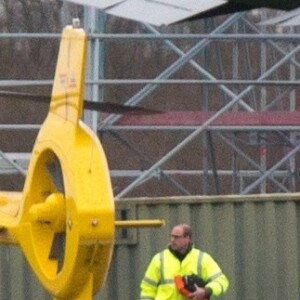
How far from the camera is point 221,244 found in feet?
50.3

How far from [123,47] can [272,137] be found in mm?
16929

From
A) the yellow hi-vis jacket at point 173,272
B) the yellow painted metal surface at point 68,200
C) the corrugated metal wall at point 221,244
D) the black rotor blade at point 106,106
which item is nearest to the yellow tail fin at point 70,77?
the yellow painted metal surface at point 68,200

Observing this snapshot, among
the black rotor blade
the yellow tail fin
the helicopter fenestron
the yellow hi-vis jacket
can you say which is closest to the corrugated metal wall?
the yellow hi-vis jacket

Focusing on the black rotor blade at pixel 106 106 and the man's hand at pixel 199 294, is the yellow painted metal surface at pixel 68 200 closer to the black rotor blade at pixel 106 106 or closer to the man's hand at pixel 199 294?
the black rotor blade at pixel 106 106

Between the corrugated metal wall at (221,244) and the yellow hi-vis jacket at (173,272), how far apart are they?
1.80 m

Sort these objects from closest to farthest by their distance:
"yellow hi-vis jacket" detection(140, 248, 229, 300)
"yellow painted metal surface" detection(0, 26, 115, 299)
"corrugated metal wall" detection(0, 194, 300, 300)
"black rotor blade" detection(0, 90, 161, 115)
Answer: "yellow painted metal surface" detection(0, 26, 115, 299) → "black rotor blade" detection(0, 90, 161, 115) → "yellow hi-vis jacket" detection(140, 248, 229, 300) → "corrugated metal wall" detection(0, 194, 300, 300)

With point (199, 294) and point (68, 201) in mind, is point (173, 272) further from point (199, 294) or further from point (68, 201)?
point (68, 201)

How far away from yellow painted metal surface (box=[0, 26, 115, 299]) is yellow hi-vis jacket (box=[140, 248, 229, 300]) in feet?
10.5

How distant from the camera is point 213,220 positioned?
15258mm

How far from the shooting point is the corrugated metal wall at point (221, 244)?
49.7 ft

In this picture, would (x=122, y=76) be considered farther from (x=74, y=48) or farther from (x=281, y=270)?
(x=74, y=48)

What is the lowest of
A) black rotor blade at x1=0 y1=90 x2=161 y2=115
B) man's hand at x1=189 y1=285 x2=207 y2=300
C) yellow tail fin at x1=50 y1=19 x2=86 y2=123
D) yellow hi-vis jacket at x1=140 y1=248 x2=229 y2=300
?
man's hand at x1=189 y1=285 x2=207 y2=300

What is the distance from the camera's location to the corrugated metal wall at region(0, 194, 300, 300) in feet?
49.7

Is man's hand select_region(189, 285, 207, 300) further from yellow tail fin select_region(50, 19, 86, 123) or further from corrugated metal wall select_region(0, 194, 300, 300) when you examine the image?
yellow tail fin select_region(50, 19, 86, 123)
